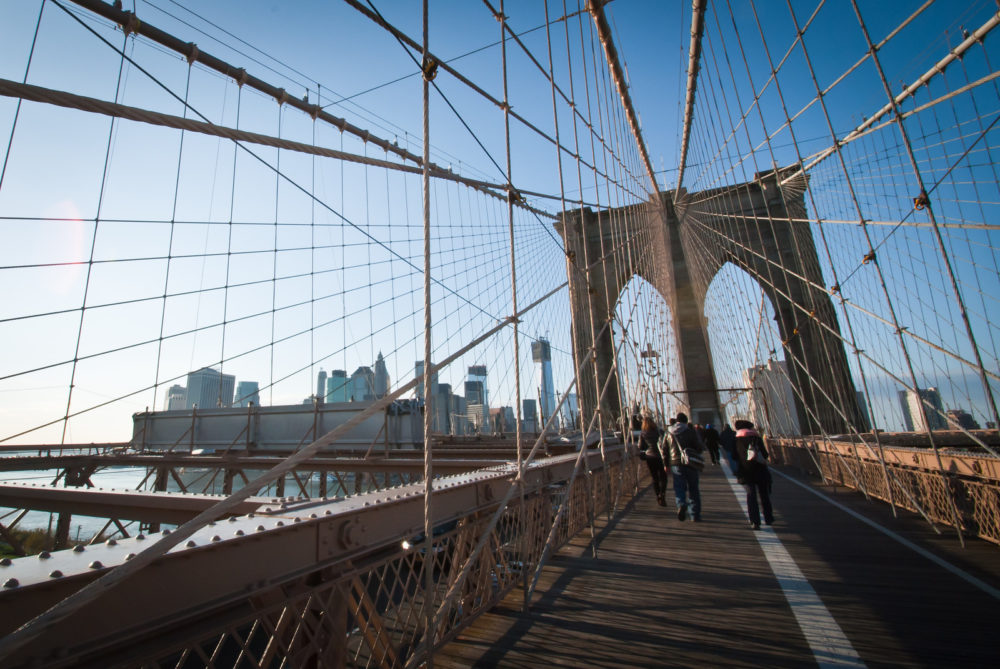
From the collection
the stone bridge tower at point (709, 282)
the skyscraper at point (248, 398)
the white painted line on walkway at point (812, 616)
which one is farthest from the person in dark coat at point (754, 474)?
the stone bridge tower at point (709, 282)

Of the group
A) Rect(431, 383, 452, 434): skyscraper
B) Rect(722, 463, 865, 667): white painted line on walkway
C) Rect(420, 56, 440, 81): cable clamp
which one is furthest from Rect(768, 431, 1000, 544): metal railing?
Rect(431, 383, 452, 434): skyscraper

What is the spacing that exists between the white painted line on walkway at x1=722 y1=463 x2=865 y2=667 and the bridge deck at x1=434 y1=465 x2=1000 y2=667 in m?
0.01

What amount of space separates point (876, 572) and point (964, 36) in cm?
630

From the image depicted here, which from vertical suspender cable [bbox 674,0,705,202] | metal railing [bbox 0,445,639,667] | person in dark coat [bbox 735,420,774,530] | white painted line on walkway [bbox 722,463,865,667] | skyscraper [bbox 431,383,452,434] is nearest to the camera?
metal railing [bbox 0,445,639,667]

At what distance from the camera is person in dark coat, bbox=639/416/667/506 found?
5887mm

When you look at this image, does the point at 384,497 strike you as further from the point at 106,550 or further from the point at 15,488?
the point at 15,488

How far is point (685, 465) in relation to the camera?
4793mm

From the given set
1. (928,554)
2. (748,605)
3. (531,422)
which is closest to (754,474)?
(928,554)

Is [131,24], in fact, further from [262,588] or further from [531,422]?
[531,422]

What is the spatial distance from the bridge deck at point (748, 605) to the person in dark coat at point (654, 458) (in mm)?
1673

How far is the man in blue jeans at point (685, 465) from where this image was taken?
4.72 meters

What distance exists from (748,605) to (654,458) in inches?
137

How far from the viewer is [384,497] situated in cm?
181

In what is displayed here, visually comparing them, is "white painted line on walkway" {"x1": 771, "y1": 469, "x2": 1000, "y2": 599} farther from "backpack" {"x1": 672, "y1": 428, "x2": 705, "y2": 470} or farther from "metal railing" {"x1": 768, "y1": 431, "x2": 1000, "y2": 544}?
"backpack" {"x1": 672, "y1": 428, "x2": 705, "y2": 470}
